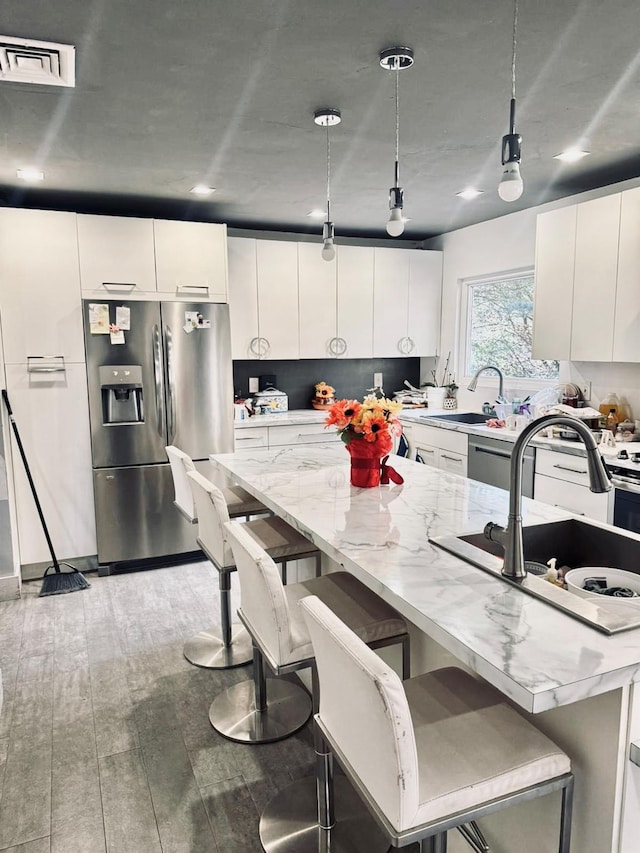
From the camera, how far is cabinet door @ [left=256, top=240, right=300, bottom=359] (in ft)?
15.8

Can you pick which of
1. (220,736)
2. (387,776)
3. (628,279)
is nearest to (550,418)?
(387,776)

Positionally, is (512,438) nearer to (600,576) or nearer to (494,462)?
(494,462)

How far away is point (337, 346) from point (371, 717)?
4193 millimetres

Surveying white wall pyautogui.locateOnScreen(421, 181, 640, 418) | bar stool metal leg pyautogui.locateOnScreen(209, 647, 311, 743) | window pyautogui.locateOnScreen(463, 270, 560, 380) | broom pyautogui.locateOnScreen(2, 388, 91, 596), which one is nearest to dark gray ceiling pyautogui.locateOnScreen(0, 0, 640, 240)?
white wall pyautogui.locateOnScreen(421, 181, 640, 418)

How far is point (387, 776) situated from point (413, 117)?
251 centimetres

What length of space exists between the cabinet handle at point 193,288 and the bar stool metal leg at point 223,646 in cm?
210

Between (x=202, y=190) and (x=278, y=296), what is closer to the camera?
(x=202, y=190)

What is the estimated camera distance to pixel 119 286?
13.1ft

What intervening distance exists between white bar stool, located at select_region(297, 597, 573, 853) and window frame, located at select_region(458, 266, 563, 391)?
3310 millimetres

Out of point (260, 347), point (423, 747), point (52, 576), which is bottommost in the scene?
point (52, 576)

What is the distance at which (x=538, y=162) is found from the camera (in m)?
3.26

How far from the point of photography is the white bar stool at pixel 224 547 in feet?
8.07

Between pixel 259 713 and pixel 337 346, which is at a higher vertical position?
pixel 337 346

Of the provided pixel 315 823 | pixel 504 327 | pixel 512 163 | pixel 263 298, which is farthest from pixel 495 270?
pixel 315 823
